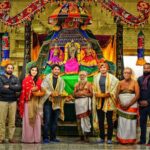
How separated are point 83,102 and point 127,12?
119 inches

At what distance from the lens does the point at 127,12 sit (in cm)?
1290

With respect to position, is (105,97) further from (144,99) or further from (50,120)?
(50,120)

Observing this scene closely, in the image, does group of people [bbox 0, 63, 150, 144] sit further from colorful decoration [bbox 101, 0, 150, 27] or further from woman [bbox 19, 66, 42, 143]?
colorful decoration [bbox 101, 0, 150, 27]

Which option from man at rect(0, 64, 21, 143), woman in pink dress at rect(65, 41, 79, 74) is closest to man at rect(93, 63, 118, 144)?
man at rect(0, 64, 21, 143)

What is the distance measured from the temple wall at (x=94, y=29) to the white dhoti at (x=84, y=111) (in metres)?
7.94

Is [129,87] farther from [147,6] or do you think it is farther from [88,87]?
[147,6]

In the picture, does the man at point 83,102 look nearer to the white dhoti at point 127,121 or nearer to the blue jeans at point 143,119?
the white dhoti at point 127,121

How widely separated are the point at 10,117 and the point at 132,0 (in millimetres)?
9593

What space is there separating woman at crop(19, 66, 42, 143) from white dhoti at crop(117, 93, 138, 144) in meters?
1.61

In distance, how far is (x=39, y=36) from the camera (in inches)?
607

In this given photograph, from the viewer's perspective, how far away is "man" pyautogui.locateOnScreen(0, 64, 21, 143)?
10.7 metres

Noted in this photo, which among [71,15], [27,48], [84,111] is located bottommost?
[84,111]

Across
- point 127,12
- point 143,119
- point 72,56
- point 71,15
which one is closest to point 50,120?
point 143,119

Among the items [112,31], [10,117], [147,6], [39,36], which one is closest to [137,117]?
[10,117]
